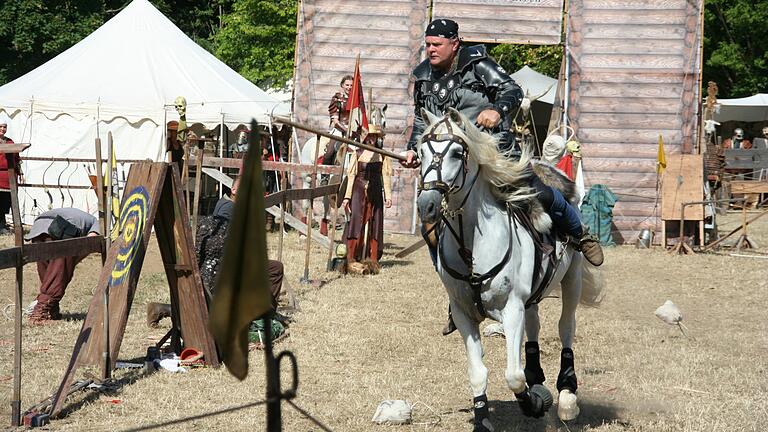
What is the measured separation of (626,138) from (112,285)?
1554 centimetres

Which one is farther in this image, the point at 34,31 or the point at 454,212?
the point at 34,31

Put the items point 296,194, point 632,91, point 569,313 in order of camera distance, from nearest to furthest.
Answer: point 569,313 → point 296,194 → point 632,91

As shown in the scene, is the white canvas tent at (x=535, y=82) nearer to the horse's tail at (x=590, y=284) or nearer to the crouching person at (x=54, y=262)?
the crouching person at (x=54, y=262)

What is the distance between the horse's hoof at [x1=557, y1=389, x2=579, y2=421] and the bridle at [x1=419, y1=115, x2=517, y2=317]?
903 millimetres

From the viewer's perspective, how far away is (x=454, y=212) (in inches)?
215

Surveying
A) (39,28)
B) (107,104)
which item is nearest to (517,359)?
(107,104)

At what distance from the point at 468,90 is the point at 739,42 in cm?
3734

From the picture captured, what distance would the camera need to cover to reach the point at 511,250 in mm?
5695

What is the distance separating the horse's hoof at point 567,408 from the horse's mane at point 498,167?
4.27 feet

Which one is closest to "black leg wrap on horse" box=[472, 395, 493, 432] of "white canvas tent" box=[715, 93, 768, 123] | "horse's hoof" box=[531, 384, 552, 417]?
"horse's hoof" box=[531, 384, 552, 417]

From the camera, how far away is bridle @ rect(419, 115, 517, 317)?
511cm

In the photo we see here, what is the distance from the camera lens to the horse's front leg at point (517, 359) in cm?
556

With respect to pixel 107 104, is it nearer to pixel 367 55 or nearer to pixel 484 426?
pixel 367 55

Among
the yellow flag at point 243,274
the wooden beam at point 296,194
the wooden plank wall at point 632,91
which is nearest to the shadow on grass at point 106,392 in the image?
the wooden beam at point 296,194
